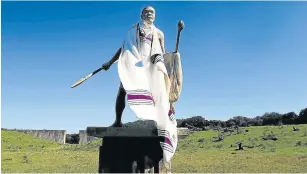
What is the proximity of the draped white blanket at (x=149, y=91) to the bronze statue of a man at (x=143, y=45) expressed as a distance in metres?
0.11

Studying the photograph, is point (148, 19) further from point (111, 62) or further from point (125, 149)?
point (125, 149)

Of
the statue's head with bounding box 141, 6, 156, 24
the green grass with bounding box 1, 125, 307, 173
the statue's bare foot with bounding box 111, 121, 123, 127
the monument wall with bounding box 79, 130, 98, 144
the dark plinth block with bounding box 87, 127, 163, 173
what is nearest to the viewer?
the dark plinth block with bounding box 87, 127, 163, 173

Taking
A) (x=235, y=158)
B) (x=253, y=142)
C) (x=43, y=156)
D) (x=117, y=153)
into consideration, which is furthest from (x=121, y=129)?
(x=253, y=142)

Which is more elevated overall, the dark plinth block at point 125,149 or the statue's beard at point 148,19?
the statue's beard at point 148,19

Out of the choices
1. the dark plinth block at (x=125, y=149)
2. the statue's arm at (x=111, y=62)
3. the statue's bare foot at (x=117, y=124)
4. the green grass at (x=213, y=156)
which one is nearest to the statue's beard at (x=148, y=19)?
the statue's arm at (x=111, y=62)

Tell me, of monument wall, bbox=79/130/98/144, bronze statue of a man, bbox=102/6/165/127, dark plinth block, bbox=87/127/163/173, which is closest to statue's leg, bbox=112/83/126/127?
bronze statue of a man, bbox=102/6/165/127

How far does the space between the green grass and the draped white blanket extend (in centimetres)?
1216

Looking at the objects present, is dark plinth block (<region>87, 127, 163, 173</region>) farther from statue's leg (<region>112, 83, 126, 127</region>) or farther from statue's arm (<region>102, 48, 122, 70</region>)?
statue's arm (<region>102, 48, 122, 70</region>)

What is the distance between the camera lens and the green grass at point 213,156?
19125mm

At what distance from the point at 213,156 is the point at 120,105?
17.9m

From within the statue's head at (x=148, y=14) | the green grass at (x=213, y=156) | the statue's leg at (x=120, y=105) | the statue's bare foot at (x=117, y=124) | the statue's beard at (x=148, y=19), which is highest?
the statue's head at (x=148, y=14)

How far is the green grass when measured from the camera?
19125 millimetres

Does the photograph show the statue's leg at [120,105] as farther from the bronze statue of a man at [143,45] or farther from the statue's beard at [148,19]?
the statue's beard at [148,19]

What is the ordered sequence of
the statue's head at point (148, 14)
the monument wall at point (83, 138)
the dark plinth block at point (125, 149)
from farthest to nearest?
the monument wall at point (83, 138) < the statue's head at point (148, 14) < the dark plinth block at point (125, 149)
